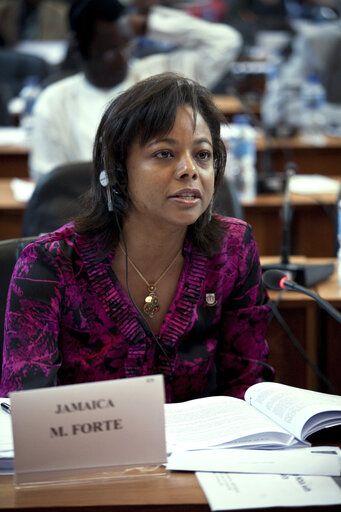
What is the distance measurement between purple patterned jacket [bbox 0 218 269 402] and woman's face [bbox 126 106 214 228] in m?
0.15

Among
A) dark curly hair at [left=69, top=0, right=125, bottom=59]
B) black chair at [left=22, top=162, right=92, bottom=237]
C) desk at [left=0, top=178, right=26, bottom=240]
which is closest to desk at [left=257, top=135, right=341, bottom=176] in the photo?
dark curly hair at [left=69, top=0, right=125, bottom=59]

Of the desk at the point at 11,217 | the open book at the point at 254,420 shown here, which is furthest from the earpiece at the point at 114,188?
the desk at the point at 11,217

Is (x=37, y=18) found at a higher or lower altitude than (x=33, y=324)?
higher

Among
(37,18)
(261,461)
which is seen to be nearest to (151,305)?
(261,461)

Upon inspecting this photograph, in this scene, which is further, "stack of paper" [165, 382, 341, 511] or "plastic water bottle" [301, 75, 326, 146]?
"plastic water bottle" [301, 75, 326, 146]

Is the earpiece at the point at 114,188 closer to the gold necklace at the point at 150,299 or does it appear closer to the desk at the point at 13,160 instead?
the gold necklace at the point at 150,299

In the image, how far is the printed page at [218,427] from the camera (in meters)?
1.18

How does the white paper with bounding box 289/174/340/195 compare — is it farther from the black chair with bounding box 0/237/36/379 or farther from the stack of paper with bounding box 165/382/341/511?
the stack of paper with bounding box 165/382/341/511

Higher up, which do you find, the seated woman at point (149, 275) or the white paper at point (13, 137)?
the seated woman at point (149, 275)

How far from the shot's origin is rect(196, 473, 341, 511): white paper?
1.02 metres

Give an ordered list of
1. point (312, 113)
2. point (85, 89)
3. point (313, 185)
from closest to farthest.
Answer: point (85, 89), point (313, 185), point (312, 113)

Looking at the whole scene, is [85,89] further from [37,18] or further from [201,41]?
[37,18]

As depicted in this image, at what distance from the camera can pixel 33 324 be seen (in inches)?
55.5

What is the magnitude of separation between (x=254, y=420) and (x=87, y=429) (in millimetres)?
295
